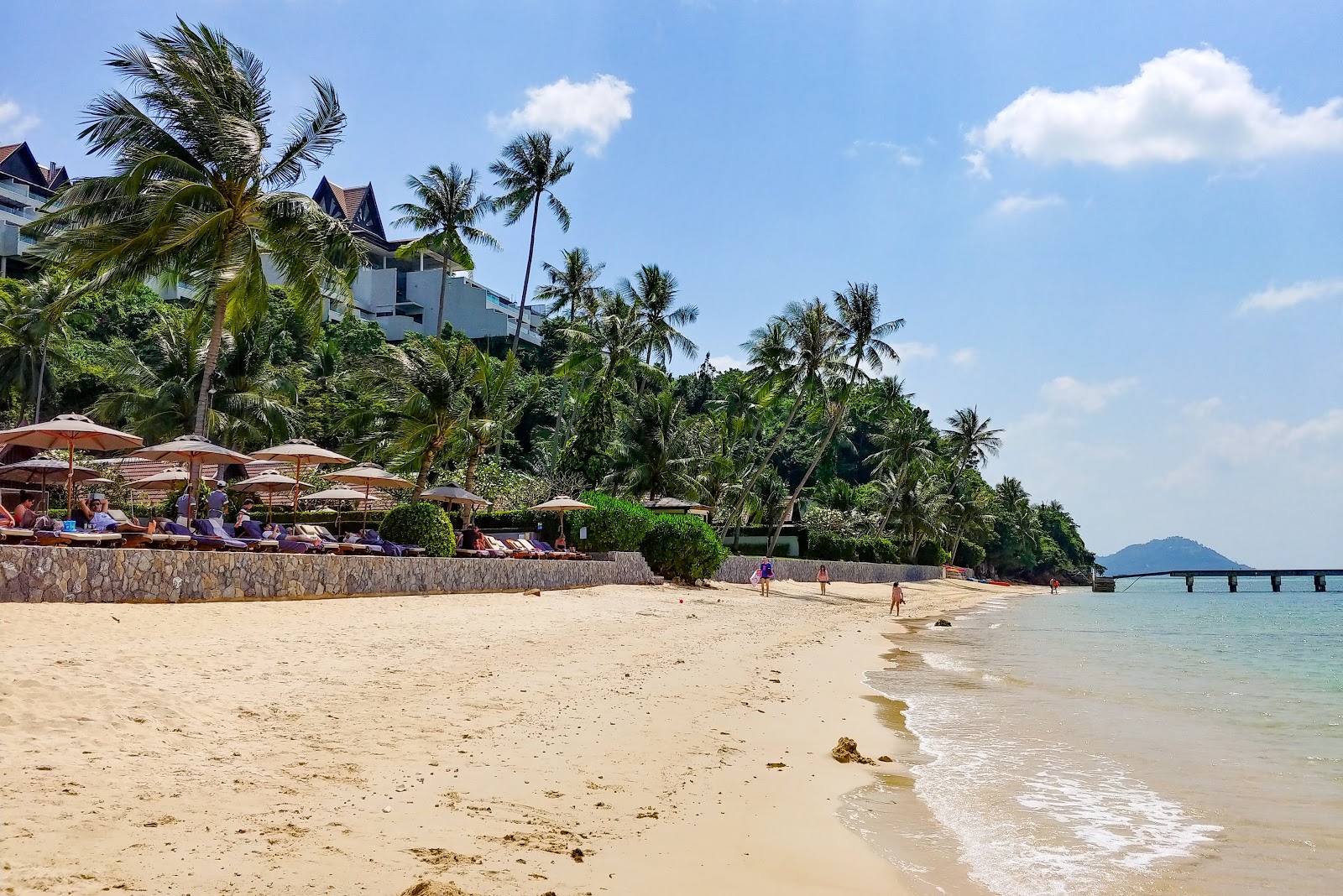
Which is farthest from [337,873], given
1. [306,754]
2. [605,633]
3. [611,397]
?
[611,397]

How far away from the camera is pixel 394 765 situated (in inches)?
214

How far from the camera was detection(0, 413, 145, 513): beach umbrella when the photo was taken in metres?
14.0

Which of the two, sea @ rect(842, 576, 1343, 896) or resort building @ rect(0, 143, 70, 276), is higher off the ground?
resort building @ rect(0, 143, 70, 276)

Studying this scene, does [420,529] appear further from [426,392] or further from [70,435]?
[426,392]

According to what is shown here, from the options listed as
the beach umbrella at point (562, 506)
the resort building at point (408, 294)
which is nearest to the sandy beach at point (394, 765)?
the beach umbrella at point (562, 506)

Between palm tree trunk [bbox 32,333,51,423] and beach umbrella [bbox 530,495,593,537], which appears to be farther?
palm tree trunk [bbox 32,333,51,423]

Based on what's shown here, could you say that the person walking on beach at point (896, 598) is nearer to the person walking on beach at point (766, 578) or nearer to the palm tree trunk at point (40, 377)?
the person walking on beach at point (766, 578)

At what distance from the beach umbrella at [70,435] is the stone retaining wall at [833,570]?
18583 millimetres

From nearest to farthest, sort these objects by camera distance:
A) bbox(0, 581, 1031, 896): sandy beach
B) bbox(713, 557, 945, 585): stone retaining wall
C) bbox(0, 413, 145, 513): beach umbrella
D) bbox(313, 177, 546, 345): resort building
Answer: bbox(0, 581, 1031, 896): sandy beach
bbox(0, 413, 145, 513): beach umbrella
bbox(713, 557, 945, 585): stone retaining wall
bbox(313, 177, 546, 345): resort building

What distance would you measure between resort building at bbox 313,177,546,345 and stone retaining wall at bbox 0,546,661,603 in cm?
4315

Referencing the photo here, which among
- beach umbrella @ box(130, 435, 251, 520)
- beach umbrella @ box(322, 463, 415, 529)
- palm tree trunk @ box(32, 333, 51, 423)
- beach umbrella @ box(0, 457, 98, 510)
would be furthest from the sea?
palm tree trunk @ box(32, 333, 51, 423)

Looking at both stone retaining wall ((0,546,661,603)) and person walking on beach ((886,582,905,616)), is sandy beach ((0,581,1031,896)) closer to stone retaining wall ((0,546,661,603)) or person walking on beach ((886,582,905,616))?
stone retaining wall ((0,546,661,603))

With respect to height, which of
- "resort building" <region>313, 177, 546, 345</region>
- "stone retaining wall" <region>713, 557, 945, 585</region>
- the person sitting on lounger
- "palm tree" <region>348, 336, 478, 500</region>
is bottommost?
"stone retaining wall" <region>713, 557, 945, 585</region>

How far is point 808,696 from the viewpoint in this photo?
33.4ft
